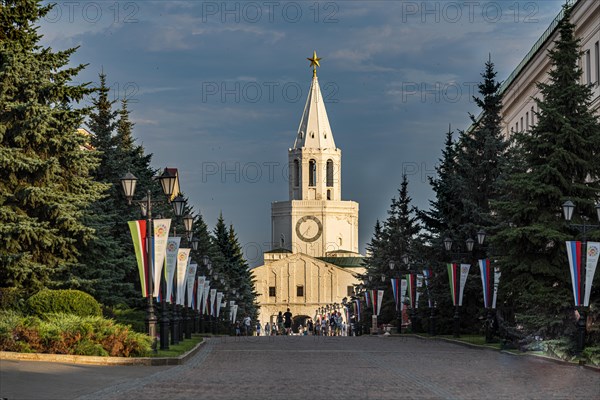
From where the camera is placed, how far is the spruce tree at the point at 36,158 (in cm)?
3528

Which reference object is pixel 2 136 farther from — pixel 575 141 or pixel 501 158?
A: pixel 501 158

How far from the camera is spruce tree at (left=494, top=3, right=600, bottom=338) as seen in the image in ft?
112

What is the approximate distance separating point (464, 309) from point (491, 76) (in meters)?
9.75

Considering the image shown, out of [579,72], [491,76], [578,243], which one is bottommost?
[578,243]

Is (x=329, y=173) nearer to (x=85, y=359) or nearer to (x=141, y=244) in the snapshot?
(x=141, y=244)

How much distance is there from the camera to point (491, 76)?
50.5m

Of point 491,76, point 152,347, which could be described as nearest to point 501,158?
point 491,76

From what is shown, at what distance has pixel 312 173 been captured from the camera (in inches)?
7726

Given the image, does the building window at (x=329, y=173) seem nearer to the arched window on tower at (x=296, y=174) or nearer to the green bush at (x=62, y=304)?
the arched window on tower at (x=296, y=174)

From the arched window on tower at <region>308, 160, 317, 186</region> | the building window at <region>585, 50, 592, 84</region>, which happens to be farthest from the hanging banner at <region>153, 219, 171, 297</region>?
the arched window on tower at <region>308, 160, 317, 186</region>

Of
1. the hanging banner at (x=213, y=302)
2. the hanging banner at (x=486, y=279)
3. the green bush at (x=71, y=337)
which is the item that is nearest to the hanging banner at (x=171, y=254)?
the green bush at (x=71, y=337)

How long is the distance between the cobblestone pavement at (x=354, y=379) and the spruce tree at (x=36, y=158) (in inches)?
263

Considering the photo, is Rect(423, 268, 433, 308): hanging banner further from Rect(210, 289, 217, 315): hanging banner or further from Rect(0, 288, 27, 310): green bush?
Rect(0, 288, 27, 310): green bush

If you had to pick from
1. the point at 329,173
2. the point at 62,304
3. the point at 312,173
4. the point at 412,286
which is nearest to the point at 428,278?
the point at 412,286
